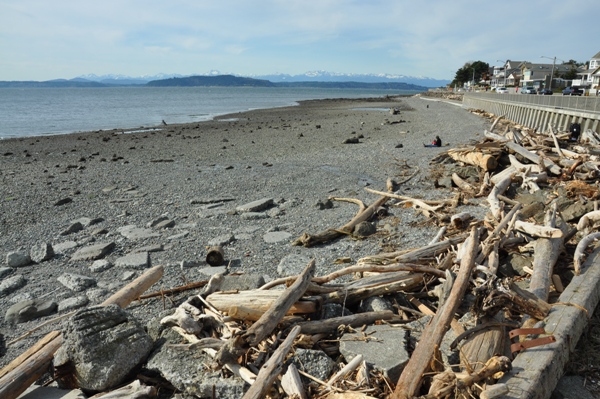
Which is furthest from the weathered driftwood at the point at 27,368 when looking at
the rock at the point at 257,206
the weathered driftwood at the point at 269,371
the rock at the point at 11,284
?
the rock at the point at 257,206

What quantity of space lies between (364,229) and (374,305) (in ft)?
11.8

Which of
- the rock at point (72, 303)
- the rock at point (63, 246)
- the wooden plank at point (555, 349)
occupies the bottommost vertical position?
the rock at point (63, 246)

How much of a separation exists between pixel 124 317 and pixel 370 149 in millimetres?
16194

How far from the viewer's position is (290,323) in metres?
4.41

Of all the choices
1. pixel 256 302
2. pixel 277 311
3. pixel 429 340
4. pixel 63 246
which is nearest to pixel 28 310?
pixel 63 246

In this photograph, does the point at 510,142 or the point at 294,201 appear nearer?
the point at 294,201

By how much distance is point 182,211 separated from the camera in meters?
11.0

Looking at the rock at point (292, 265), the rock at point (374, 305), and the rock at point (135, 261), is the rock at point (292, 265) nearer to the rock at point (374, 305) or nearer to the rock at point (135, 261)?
the rock at point (374, 305)

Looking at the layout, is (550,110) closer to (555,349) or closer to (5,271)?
(555,349)

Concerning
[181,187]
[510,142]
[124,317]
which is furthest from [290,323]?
[510,142]

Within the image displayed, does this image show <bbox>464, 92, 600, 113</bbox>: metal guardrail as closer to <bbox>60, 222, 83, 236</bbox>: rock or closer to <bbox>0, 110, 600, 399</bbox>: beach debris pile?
<bbox>0, 110, 600, 399</bbox>: beach debris pile

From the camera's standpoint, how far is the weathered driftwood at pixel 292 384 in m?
3.48

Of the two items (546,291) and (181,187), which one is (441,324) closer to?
(546,291)

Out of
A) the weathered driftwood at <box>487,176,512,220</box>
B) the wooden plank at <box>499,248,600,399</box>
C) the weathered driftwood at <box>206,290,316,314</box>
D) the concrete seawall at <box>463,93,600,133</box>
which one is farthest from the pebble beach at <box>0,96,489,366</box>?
the concrete seawall at <box>463,93,600,133</box>
